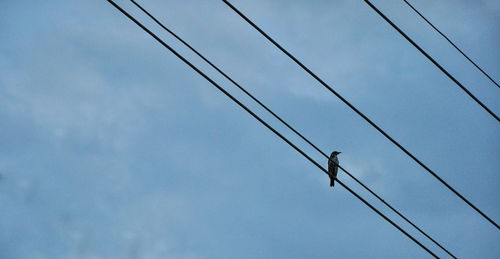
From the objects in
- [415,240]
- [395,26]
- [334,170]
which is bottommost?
[415,240]

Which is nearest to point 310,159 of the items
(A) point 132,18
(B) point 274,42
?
(B) point 274,42

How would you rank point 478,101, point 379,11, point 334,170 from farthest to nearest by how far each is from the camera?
point 334,170
point 478,101
point 379,11

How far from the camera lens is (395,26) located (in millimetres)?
7660

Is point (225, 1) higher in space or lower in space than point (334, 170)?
lower

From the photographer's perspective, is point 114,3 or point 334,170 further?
point 334,170

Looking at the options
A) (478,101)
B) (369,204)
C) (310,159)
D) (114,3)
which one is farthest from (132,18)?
(478,101)

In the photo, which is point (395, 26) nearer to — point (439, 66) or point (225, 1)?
point (439, 66)

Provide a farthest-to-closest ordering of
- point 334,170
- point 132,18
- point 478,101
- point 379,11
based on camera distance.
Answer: point 334,170 → point 478,101 → point 379,11 → point 132,18

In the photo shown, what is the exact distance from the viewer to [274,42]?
756 cm

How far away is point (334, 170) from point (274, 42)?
19.5 metres

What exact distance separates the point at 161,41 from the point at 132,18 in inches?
15.3

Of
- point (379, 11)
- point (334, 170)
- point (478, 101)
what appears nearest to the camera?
point (379, 11)

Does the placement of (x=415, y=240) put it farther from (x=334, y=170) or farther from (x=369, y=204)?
(x=334, y=170)

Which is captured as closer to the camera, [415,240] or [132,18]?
[132,18]
